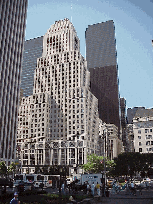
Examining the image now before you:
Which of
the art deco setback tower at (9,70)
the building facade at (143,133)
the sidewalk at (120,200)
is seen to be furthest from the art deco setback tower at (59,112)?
the sidewalk at (120,200)

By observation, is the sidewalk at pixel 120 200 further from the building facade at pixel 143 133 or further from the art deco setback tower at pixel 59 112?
the art deco setback tower at pixel 59 112

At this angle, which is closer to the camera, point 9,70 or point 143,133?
point 9,70

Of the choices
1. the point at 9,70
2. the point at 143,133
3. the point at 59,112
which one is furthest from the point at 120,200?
the point at 59,112

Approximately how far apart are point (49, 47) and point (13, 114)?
71.9 metres

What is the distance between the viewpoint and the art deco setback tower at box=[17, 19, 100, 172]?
130m

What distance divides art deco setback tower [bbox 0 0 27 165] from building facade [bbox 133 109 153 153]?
6024cm

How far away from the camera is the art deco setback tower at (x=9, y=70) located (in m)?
101

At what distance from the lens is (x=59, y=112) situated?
469 feet

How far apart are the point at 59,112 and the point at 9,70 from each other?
151 ft

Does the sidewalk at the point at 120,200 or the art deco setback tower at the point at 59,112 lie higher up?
the art deco setback tower at the point at 59,112

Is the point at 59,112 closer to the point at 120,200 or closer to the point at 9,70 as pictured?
the point at 9,70

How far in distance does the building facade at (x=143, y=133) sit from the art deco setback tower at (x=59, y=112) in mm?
27418

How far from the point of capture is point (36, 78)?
517 feet

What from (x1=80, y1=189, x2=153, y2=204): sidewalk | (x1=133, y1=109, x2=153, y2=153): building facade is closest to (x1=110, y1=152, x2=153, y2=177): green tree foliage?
(x1=133, y1=109, x2=153, y2=153): building facade
